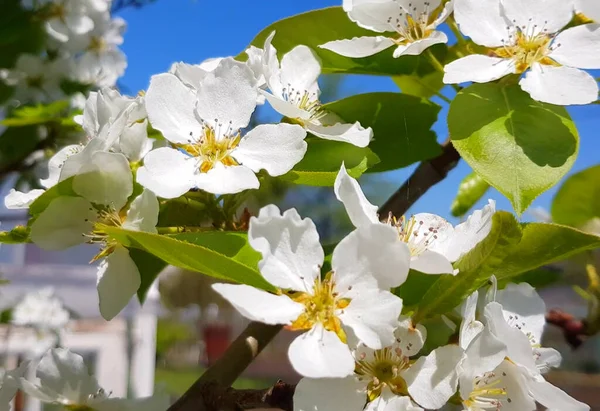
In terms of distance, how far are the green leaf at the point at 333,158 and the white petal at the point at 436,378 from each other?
0.17 meters

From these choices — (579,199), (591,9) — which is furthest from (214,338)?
(591,9)

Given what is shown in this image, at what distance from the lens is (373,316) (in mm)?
426

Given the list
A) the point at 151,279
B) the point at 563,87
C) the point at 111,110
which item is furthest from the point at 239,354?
the point at 563,87

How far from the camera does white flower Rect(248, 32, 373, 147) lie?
1.87 feet

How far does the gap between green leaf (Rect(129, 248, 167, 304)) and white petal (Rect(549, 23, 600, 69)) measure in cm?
43

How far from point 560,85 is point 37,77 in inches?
58.1

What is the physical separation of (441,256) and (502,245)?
Answer: 4cm

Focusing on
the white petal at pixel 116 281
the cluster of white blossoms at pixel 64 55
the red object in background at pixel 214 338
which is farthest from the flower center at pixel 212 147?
the red object in background at pixel 214 338

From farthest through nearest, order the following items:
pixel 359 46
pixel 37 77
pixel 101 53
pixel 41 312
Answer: pixel 41 312 < pixel 101 53 < pixel 37 77 < pixel 359 46

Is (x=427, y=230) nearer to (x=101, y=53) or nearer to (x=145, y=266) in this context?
(x=145, y=266)

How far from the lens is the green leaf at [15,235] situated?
0.54m

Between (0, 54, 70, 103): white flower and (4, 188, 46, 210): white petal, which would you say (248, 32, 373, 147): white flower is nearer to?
(4, 188, 46, 210): white petal

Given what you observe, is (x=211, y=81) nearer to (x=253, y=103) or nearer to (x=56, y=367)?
(x=253, y=103)

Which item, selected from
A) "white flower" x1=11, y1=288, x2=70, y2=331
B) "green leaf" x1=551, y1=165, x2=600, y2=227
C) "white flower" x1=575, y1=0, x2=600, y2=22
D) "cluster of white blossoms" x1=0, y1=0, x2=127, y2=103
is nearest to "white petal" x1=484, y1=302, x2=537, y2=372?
"white flower" x1=575, y1=0, x2=600, y2=22
